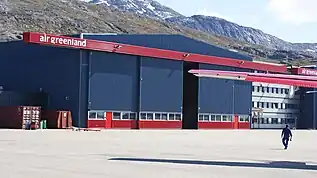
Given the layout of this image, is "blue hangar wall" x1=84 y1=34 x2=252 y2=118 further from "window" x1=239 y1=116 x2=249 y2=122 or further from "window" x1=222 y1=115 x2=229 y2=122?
"window" x1=239 y1=116 x2=249 y2=122

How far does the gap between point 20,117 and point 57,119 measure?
3.97 m

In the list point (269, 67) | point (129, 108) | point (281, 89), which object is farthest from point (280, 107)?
point (129, 108)

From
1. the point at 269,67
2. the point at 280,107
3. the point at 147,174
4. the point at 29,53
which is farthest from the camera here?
the point at 280,107

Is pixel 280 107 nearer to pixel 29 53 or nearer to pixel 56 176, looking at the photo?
pixel 29 53

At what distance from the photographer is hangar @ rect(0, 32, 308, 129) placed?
70625 mm

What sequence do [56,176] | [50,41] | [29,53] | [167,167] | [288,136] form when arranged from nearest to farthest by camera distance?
1. [56,176]
2. [167,167]
3. [288,136]
4. [50,41]
5. [29,53]

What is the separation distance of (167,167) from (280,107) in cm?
8234

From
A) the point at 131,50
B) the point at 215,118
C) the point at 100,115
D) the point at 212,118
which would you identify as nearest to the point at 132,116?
the point at 100,115

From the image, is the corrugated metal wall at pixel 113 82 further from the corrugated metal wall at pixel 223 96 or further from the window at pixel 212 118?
the window at pixel 212 118

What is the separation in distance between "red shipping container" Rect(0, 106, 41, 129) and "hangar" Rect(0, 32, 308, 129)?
482 centimetres

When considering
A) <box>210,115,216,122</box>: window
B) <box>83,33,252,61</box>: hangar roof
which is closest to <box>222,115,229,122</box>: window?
<box>210,115,216,122</box>: window

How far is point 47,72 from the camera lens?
71.9m

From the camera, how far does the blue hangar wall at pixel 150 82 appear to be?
72375 millimetres

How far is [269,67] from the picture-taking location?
314 ft
